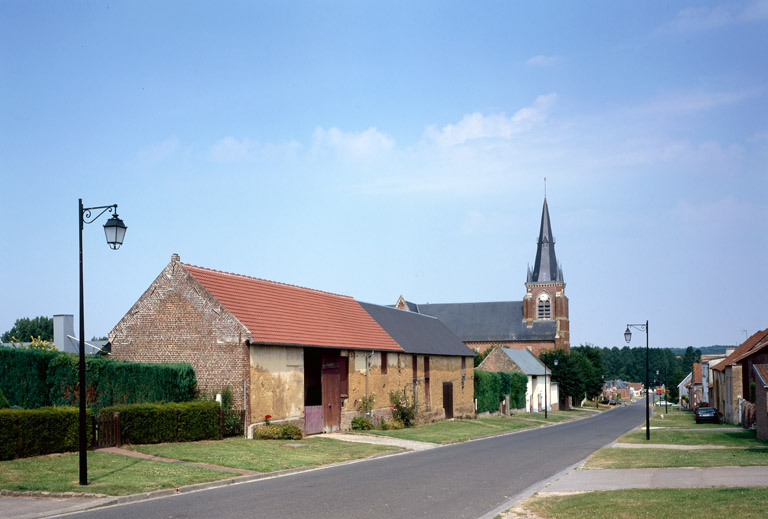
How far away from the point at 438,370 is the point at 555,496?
33973mm

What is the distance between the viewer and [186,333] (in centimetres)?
2989

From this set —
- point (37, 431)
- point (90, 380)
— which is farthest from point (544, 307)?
point (37, 431)

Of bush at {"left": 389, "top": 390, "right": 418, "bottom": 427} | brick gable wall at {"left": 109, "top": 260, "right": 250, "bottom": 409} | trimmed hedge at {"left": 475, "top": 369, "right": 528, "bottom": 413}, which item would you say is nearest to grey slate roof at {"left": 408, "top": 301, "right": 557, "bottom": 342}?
trimmed hedge at {"left": 475, "top": 369, "right": 528, "bottom": 413}

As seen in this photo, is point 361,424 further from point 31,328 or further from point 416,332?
point 31,328

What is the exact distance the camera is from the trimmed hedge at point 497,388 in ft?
191

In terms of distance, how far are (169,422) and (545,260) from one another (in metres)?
98.1

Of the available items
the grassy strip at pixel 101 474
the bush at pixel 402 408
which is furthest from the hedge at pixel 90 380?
the bush at pixel 402 408

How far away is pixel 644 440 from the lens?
34188 mm

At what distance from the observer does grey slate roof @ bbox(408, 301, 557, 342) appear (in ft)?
384

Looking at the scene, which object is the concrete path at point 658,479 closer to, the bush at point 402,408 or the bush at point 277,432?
the bush at point 277,432

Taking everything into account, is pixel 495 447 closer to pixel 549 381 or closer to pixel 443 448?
pixel 443 448

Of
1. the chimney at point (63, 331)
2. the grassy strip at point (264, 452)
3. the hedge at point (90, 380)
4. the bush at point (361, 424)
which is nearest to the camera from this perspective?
the grassy strip at point (264, 452)

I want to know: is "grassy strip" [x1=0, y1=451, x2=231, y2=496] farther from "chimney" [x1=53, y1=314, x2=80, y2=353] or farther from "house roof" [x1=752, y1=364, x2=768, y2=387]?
"chimney" [x1=53, y1=314, x2=80, y2=353]

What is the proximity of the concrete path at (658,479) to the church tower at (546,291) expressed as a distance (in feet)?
312
